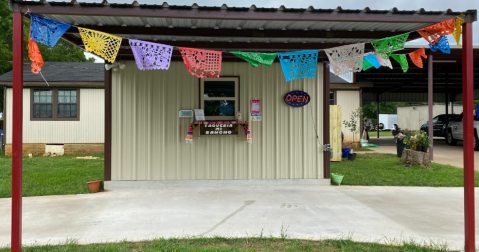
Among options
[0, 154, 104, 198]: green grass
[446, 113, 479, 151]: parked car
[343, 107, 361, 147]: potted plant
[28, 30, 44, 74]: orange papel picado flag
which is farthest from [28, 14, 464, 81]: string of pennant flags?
[446, 113, 479, 151]: parked car

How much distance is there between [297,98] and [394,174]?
10.1 ft

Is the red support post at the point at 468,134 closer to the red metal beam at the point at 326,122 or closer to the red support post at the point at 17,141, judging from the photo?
the red metal beam at the point at 326,122

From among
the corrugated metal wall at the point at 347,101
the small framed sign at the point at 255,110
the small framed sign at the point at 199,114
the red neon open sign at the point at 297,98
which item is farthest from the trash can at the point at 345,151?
the small framed sign at the point at 199,114

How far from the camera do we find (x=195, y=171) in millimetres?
6434

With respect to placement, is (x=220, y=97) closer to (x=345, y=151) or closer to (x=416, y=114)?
(x=345, y=151)

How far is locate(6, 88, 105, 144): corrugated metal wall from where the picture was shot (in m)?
12.1

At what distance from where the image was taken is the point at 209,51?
434 centimetres

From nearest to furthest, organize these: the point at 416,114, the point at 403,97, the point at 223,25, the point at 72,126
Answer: the point at 223,25, the point at 72,126, the point at 403,97, the point at 416,114

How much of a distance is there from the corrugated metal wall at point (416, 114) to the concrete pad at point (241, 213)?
22.3m

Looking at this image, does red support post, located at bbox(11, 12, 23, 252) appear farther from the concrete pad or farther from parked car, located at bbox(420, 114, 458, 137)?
parked car, located at bbox(420, 114, 458, 137)

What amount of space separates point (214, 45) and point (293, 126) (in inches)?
85.5

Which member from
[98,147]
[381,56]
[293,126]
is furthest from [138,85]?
[98,147]

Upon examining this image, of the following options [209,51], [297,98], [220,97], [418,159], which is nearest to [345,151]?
[418,159]

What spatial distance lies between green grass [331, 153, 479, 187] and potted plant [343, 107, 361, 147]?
365 cm
